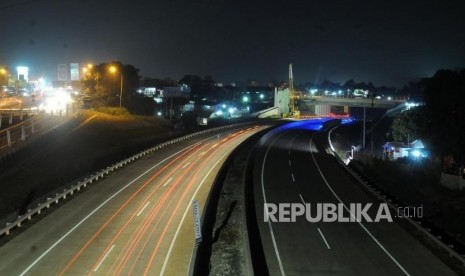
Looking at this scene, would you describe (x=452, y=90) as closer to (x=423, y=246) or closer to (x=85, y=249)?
(x=423, y=246)

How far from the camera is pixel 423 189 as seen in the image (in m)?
42.2

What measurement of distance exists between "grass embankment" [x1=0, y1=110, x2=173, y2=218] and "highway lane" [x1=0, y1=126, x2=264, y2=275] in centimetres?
464

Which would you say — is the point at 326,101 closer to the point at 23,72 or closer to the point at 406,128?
the point at 406,128

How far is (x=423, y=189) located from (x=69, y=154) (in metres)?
35.6

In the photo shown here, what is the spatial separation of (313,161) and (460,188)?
1720 cm

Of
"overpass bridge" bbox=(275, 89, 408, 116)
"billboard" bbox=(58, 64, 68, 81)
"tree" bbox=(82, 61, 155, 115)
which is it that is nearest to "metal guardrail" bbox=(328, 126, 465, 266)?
"tree" bbox=(82, 61, 155, 115)

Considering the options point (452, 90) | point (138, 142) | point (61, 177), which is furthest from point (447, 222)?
point (138, 142)

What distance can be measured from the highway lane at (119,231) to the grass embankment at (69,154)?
464 centimetres

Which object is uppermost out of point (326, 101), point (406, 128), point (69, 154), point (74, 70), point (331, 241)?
point (74, 70)

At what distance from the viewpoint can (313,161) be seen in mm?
54781

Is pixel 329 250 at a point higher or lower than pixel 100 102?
lower

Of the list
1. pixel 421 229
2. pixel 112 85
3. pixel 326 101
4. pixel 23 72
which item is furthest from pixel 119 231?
pixel 23 72

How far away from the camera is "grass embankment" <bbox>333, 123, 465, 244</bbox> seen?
3441 cm

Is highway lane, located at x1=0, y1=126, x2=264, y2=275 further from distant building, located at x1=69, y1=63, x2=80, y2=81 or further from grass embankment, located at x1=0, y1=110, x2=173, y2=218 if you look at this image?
distant building, located at x1=69, y1=63, x2=80, y2=81
